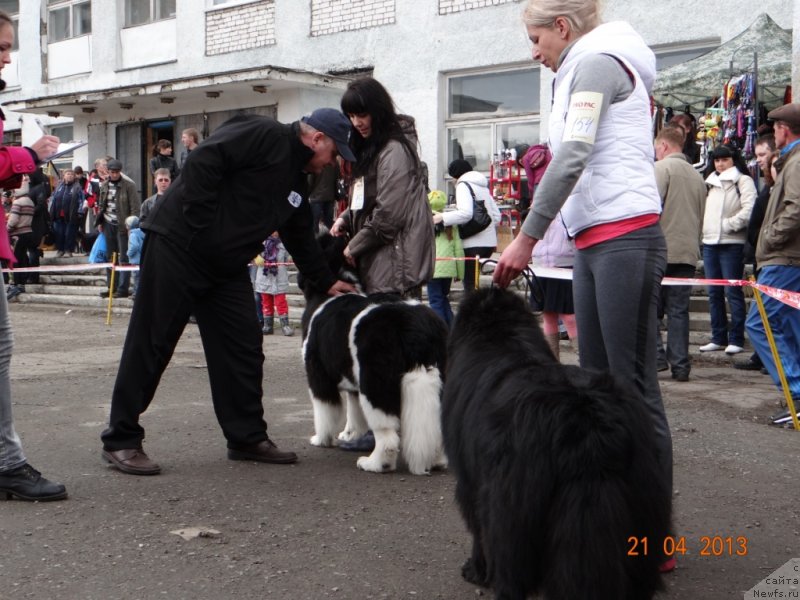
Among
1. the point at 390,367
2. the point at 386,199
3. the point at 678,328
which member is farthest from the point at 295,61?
the point at 390,367

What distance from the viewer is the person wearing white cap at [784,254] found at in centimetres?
591

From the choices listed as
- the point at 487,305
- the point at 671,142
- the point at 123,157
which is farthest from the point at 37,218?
the point at 487,305

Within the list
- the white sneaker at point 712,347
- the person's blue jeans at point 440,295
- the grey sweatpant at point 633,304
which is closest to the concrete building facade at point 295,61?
the white sneaker at point 712,347

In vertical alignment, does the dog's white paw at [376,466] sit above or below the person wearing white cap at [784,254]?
below

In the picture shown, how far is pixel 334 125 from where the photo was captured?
453cm

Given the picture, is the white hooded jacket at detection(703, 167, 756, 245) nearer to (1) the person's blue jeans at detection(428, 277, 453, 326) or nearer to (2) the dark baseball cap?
(1) the person's blue jeans at detection(428, 277, 453, 326)

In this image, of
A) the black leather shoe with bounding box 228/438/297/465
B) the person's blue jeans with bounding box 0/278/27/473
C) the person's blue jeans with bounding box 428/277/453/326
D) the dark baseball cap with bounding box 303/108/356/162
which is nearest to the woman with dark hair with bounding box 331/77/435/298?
the dark baseball cap with bounding box 303/108/356/162

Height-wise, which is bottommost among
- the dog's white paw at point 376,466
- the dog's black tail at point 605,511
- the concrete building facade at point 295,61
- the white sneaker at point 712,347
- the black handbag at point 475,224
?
the dog's white paw at point 376,466

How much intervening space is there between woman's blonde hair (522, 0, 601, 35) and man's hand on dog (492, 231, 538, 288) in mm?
795

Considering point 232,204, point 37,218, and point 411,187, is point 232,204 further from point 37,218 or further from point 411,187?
point 37,218

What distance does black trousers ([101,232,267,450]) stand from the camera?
14.8 feet

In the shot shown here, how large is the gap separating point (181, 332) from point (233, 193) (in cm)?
80

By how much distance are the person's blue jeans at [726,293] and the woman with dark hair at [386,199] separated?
4606mm
